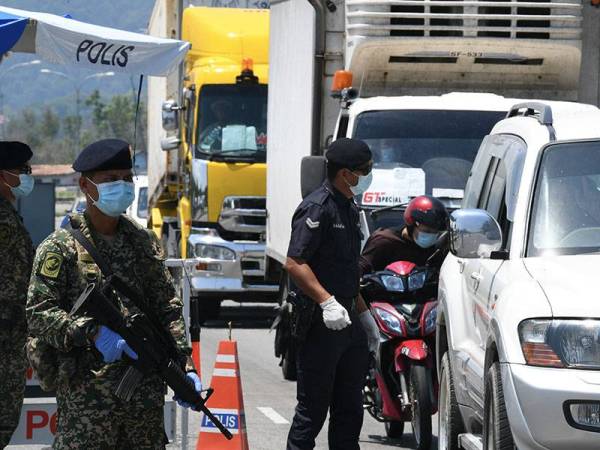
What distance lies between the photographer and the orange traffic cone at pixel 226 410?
8.81 m

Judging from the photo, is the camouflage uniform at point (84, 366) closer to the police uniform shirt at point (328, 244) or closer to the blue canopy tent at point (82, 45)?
the police uniform shirt at point (328, 244)

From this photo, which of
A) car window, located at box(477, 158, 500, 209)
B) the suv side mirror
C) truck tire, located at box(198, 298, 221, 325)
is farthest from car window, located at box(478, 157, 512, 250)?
truck tire, located at box(198, 298, 221, 325)

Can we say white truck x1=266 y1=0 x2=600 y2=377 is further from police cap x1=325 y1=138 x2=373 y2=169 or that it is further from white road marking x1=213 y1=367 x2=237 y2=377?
police cap x1=325 y1=138 x2=373 y2=169

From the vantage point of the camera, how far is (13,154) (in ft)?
27.1

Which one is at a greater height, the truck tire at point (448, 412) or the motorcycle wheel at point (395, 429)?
the truck tire at point (448, 412)

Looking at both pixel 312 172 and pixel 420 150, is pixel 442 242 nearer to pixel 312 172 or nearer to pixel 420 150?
pixel 312 172

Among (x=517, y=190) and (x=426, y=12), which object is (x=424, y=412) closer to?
(x=517, y=190)

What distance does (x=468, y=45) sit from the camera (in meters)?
14.0

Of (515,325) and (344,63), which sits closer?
(515,325)

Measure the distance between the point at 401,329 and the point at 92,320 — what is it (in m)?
4.53

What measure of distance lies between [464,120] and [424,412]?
383cm

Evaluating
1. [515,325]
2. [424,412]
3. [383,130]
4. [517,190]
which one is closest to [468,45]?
[383,130]

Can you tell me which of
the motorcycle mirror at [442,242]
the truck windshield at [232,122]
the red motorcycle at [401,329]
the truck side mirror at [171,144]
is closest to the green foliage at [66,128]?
the truck side mirror at [171,144]

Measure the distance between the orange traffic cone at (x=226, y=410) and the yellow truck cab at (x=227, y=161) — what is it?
33.0 ft
